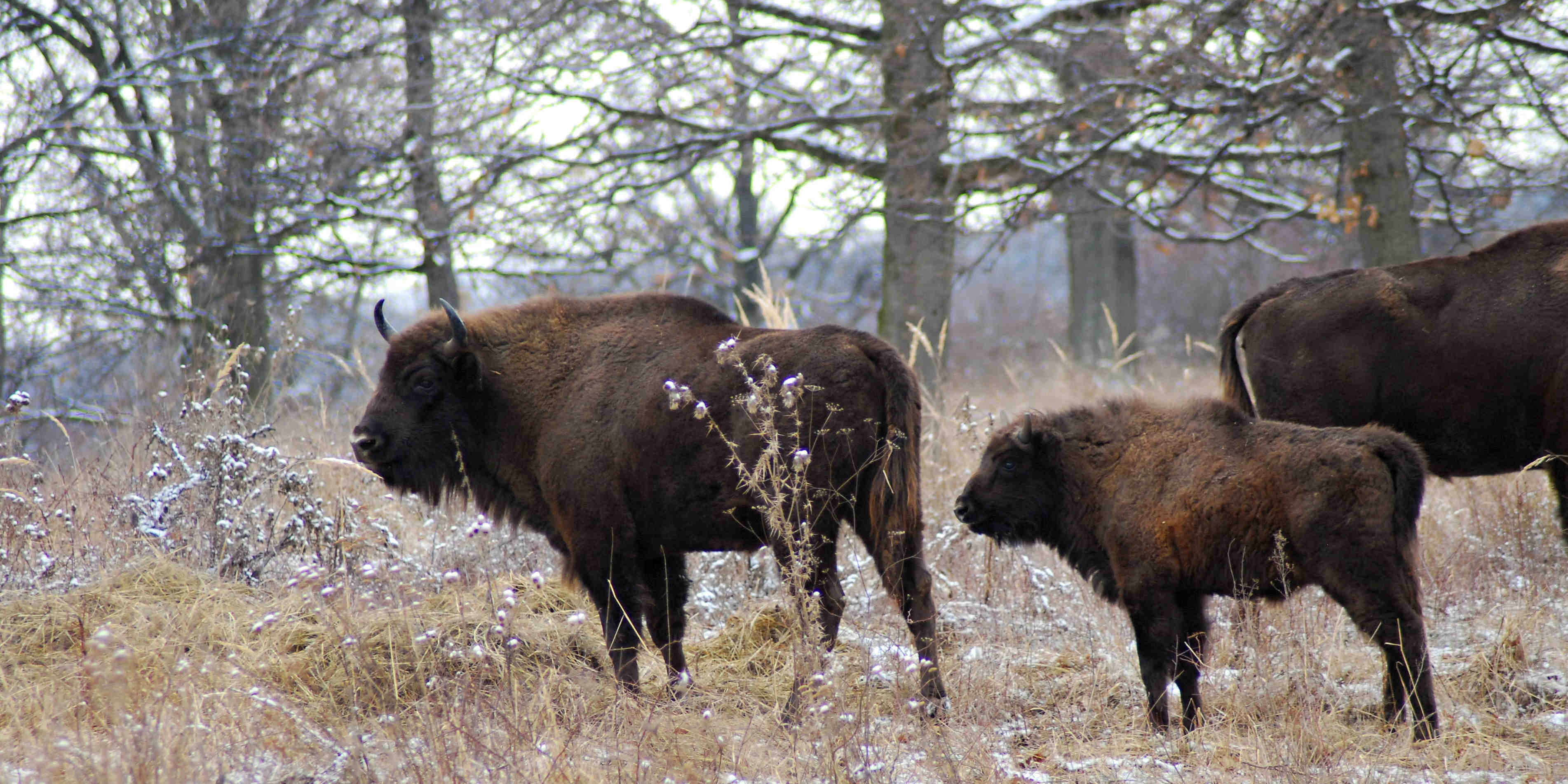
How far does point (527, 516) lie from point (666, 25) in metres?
7.83

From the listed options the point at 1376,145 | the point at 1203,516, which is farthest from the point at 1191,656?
the point at 1376,145

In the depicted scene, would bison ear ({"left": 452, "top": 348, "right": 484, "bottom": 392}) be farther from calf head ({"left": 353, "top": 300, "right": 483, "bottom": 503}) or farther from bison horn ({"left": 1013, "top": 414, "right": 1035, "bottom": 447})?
bison horn ({"left": 1013, "top": 414, "right": 1035, "bottom": 447})

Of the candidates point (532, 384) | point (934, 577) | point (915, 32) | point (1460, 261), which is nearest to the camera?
point (532, 384)

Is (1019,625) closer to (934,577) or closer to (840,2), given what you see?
(934,577)

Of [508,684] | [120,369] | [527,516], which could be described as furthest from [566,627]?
[120,369]

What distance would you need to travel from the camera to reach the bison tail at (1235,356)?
5.68 meters

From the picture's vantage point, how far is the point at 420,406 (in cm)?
517

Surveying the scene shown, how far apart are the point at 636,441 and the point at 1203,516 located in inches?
90.9

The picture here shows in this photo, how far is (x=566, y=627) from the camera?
533 centimetres

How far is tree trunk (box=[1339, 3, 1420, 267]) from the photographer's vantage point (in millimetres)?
8539

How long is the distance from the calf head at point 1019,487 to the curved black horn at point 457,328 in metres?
2.36

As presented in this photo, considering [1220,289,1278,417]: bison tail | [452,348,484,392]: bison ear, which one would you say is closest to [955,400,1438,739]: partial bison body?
[1220,289,1278,417]: bison tail

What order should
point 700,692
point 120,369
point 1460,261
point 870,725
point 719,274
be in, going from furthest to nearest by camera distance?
point 719,274, point 120,369, point 1460,261, point 700,692, point 870,725

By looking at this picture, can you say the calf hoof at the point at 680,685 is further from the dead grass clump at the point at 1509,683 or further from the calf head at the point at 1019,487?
the dead grass clump at the point at 1509,683
